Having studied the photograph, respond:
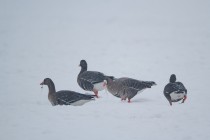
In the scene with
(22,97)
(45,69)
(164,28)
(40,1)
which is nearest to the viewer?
(22,97)

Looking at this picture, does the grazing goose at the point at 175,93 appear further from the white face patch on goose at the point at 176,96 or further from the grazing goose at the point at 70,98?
the grazing goose at the point at 70,98

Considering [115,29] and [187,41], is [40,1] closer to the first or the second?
[115,29]

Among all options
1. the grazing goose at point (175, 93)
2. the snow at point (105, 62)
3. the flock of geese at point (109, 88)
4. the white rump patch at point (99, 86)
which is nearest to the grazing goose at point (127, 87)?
the flock of geese at point (109, 88)

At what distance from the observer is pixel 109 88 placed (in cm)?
1317

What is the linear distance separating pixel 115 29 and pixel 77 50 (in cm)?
605

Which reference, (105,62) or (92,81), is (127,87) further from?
(105,62)

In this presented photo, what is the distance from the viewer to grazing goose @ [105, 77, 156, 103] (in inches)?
498

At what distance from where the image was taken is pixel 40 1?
139ft

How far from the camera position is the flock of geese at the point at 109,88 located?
Answer: 1186cm

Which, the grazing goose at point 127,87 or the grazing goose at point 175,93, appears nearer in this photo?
the grazing goose at point 175,93

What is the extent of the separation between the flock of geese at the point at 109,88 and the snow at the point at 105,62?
0.29 meters

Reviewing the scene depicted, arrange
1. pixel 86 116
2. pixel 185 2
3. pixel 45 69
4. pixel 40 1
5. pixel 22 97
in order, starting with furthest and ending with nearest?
pixel 40 1 < pixel 185 2 < pixel 45 69 < pixel 22 97 < pixel 86 116

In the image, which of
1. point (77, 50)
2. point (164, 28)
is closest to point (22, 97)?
point (77, 50)

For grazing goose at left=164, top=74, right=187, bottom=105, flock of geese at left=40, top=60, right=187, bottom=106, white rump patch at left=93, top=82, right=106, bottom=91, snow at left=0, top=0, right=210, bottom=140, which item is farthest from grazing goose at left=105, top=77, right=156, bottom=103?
white rump patch at left=93, top=82, right=106, bottom=91
